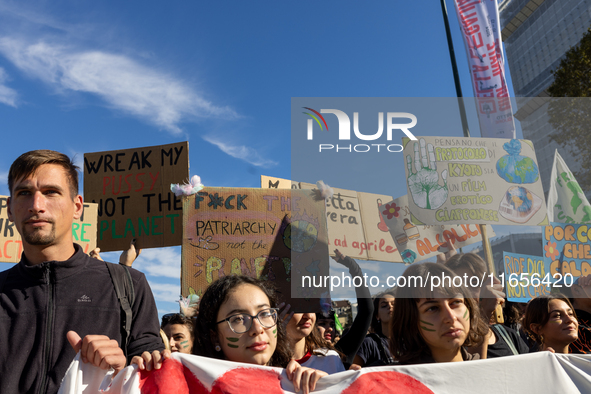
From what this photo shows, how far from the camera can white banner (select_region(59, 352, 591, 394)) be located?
156cm

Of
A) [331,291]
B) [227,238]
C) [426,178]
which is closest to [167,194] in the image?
[227,238]

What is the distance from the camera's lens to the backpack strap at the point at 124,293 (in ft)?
5.82

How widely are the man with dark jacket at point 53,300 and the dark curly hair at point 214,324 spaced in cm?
20

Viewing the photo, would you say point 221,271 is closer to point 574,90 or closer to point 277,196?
point 277,196

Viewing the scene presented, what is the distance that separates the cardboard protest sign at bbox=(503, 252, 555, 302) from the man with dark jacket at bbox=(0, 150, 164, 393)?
9.67ft

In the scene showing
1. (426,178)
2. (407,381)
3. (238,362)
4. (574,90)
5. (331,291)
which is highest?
(574,90)

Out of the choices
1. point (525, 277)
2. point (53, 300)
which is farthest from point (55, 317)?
point (525, 277)

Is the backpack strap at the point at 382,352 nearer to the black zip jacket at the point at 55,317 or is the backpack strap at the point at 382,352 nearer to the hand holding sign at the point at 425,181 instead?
the hand holding sign at the point at 425,181

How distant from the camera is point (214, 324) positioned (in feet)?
6.39

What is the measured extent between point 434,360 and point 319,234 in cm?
202

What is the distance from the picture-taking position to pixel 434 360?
7.16 feet

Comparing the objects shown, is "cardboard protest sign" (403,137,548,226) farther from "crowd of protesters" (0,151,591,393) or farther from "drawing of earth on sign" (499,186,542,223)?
"crowd of protesters" (0,151,591,393)

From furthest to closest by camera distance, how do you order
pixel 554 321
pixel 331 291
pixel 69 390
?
pixel 331 291 < pixel 554 321 < pixel 69 390

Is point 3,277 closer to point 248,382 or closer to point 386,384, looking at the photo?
point 248,382
